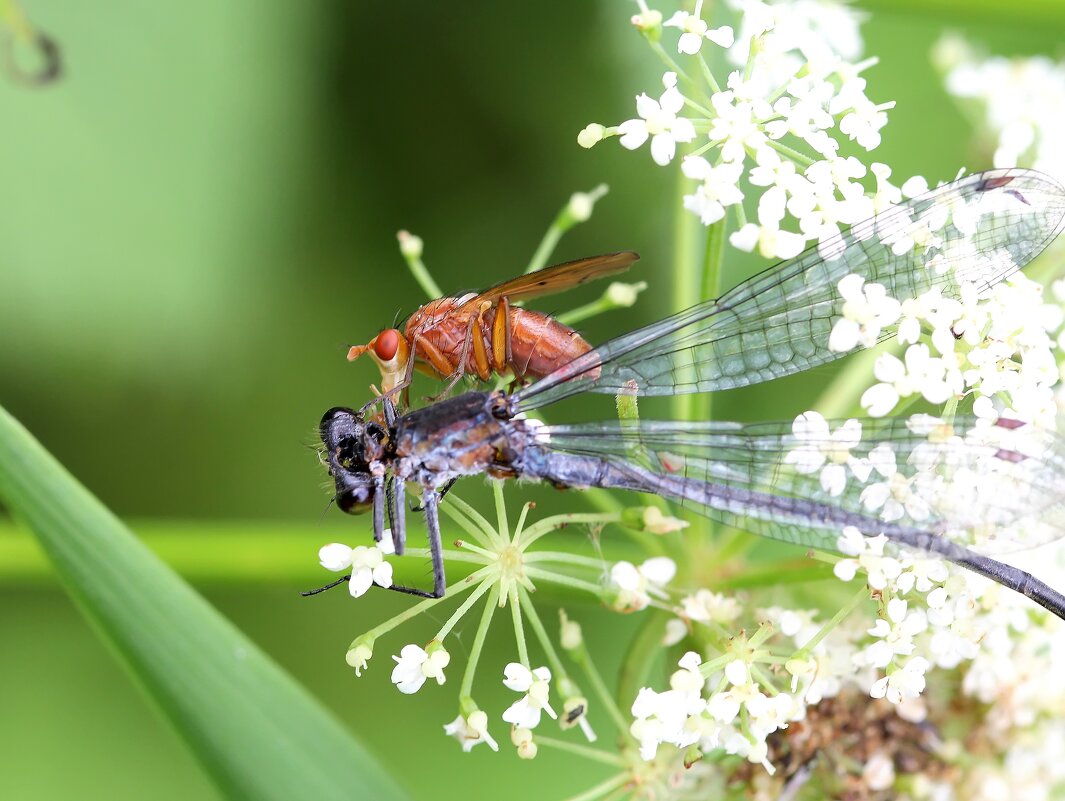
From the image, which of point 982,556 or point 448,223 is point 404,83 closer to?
point 448,223

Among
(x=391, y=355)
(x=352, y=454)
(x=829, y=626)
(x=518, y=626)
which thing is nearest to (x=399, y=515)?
(x=352, y=454)

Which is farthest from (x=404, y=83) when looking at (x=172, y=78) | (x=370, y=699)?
(x=370, y=699)

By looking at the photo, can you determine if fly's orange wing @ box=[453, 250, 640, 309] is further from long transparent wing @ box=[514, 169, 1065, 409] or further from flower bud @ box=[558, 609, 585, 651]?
flower bud @ box=[558, 609, 585, 651]

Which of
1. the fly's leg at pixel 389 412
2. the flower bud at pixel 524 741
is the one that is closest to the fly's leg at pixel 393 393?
the fly's leg at pixel 389 412

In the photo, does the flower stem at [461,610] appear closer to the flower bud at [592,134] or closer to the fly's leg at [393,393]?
the fly's leg at [393,393]

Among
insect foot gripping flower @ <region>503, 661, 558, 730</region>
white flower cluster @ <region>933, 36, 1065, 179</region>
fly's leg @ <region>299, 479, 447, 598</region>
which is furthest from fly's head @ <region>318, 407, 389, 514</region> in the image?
white flower cluster @ <region>933, 36, 1065, 179</region>

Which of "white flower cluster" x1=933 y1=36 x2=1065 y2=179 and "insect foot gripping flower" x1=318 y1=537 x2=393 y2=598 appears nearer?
"insect foot gripping flower" x1=318 y1=537 x2=393 y2=598
